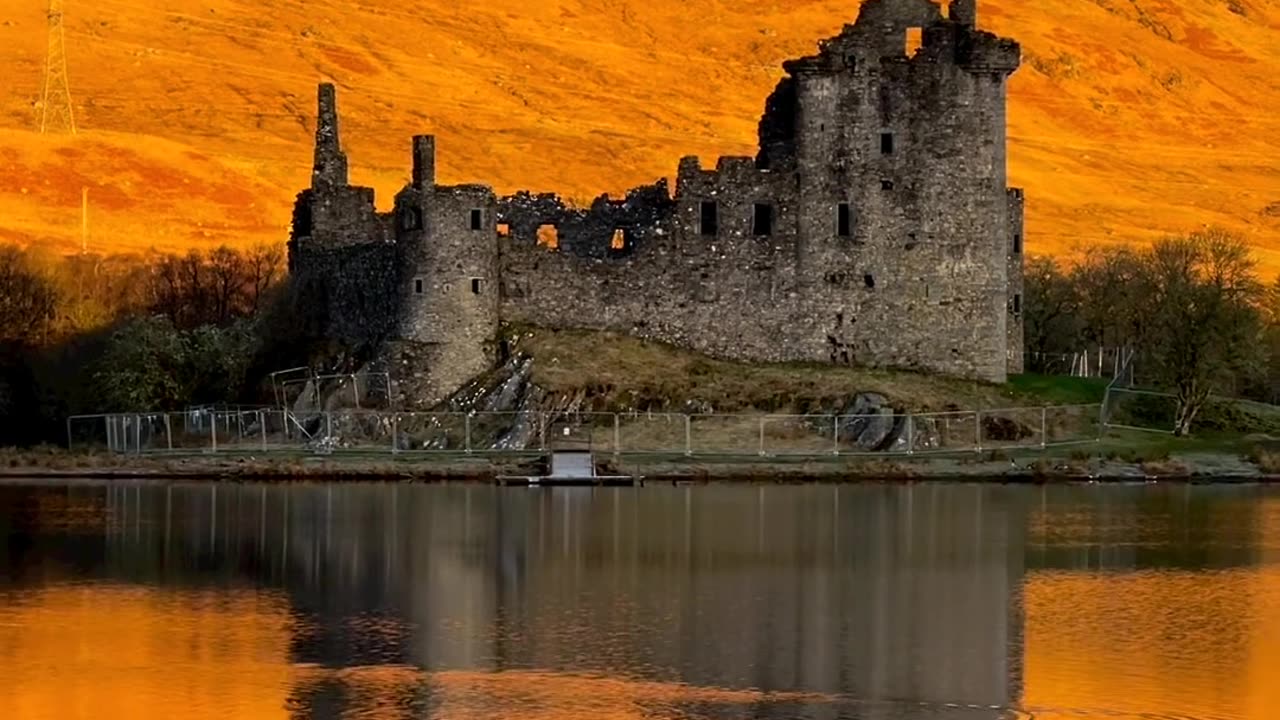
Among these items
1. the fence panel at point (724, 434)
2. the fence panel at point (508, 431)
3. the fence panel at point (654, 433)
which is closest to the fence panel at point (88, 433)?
the fence panel at point (508, 431)

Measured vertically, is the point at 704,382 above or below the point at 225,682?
above

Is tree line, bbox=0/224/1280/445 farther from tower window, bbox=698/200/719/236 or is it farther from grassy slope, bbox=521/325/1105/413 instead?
tower window, bbox=698/200/719/236

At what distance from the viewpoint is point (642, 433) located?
70312 millimetres

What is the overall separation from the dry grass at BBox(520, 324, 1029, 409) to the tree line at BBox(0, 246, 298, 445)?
889cm

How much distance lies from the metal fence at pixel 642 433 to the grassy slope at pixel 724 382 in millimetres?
869

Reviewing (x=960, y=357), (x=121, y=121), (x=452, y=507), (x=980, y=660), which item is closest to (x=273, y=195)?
(x=121, y=121)

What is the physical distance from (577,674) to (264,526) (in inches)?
765

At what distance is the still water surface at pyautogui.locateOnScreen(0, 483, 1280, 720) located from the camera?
35.2 meters

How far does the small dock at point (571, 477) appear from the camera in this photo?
64.3 m

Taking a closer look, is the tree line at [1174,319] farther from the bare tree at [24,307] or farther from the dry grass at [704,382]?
the bare tree at [24,307]

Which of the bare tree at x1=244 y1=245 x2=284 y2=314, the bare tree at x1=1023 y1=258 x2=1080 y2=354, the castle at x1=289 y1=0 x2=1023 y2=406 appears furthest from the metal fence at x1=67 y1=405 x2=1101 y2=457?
the bare tree at x1=244 y1=245 x2=284 y2=314

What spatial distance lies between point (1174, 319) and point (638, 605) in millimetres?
35914

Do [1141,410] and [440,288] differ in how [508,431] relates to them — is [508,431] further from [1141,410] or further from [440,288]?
[1141,410]

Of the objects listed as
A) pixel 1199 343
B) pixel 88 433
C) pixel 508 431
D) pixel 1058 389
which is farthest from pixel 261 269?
pixel 1199 343
